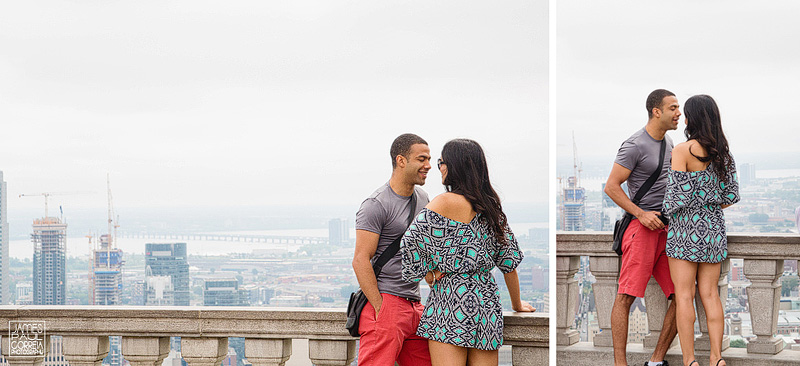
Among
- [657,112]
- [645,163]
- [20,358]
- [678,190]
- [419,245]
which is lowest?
[20,358]

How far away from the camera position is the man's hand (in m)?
3.89

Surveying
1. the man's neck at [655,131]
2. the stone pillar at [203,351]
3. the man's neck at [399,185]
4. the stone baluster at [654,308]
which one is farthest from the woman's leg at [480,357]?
the man's neck at [655,131]

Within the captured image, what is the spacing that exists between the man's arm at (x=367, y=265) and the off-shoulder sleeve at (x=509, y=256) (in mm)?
526

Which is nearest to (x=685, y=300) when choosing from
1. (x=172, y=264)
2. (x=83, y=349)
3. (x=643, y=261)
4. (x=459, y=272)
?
(x=643, y=261)

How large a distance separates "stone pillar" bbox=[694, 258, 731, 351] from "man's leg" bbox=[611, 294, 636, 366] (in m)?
0.38

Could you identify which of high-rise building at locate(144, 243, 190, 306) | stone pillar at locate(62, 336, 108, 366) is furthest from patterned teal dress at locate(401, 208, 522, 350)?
high-rise building at locate(144, 243, 190, 306)

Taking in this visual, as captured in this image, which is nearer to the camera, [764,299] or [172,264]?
[764,299]

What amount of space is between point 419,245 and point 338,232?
991 centimetres

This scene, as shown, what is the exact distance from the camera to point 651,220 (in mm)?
3898

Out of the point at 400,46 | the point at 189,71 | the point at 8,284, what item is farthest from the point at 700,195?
the point at 189,71

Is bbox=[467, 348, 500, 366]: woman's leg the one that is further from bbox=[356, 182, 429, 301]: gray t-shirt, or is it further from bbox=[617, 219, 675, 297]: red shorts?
bbox=[617, 219, 675, 297]: red shorts

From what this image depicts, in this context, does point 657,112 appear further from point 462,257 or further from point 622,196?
point 462,257

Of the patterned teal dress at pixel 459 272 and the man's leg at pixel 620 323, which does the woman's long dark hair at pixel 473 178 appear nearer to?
the patterned teal dress at pixel 459 272

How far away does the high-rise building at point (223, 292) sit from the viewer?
426 inches
